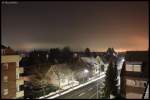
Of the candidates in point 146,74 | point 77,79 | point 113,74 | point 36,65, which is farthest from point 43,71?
point 146,74

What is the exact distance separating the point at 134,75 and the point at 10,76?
2403 millimetres

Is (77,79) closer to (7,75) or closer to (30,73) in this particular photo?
(30,73)

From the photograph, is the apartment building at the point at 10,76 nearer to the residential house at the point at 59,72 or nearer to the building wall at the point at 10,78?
the building wall at the point at 10,78

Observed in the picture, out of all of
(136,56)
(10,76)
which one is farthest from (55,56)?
(10,76)

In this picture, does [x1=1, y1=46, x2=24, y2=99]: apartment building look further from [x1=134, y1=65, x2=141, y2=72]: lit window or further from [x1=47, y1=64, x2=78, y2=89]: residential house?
[x1=134, y1=65, x2=141, y2=72]: lit window

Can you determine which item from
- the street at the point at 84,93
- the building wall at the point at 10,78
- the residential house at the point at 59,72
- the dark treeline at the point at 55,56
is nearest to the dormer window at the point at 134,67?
the street at the point at 84,93

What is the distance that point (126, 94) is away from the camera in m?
4.99

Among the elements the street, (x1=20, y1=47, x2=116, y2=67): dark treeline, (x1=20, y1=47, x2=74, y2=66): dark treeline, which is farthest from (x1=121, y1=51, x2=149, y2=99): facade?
(x1=20, y1=47, x2=74, y2=66): dark treeline

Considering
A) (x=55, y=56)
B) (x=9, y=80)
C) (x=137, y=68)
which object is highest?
(x=55, y=56)

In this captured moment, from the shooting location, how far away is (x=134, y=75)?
512 cm

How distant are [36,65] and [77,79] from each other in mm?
1516

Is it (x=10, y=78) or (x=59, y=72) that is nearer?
(x=10, y=78)

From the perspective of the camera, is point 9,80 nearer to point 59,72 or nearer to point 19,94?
point 19,94

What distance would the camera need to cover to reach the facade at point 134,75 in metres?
4.89
